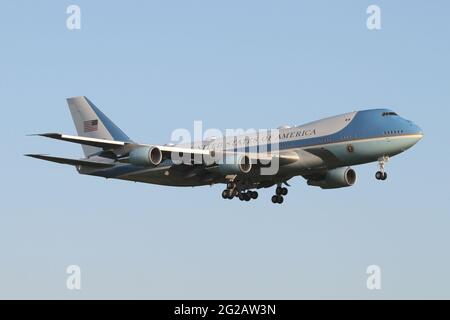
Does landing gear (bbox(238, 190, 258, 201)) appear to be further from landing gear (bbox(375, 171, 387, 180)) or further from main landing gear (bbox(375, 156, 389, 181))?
landing gear (bbox(375, 171, 387, 180))

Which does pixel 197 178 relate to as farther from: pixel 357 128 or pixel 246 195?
pixel 357 128

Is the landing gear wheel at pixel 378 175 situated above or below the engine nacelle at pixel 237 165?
below

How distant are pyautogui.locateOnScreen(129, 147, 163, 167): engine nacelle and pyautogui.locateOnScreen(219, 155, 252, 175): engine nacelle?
4.84m

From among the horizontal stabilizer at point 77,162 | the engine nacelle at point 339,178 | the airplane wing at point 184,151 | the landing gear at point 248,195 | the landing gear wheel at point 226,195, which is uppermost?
the horizontal stabilizer at point 77,162

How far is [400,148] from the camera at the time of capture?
7219 cm

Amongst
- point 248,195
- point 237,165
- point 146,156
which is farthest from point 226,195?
point 146,156

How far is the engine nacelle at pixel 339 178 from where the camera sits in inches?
3184

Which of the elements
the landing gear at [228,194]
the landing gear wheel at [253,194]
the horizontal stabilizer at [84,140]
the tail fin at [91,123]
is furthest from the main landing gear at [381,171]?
the tail fin at [91,123]

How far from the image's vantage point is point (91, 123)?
86.8m

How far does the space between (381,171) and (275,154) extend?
315 inches

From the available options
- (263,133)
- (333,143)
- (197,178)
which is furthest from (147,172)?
(333,143)

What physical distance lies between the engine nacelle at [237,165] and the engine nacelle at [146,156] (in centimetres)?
484

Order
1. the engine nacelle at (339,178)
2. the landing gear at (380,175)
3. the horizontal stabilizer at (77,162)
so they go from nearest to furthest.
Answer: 1. the landing gear at (380,175)
2. the horizontal stabilizer at (77,162)
3. the engine nacelle at (339,178)

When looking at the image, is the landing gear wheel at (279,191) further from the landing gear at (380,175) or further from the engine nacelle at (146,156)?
the engine nacelle at (146,156)
